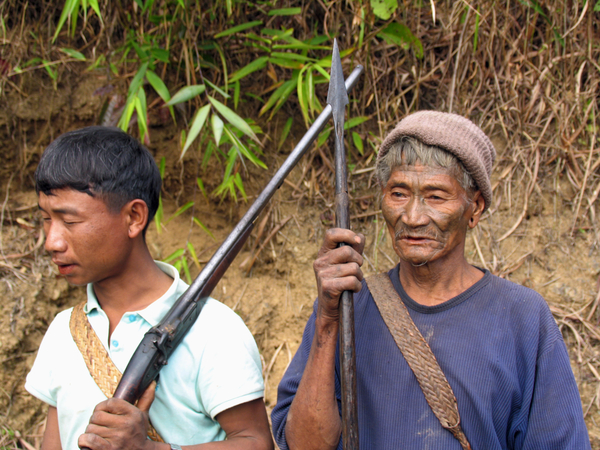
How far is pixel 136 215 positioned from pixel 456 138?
1.10 metres

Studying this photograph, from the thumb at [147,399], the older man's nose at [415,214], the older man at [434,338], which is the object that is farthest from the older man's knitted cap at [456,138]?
the thumb at [147,399]

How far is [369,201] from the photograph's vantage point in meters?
3.32

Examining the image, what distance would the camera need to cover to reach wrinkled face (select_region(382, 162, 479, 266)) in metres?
1.59

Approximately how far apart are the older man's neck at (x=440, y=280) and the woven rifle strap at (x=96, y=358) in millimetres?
965

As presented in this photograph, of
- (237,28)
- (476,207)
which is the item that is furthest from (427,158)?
(237,28)

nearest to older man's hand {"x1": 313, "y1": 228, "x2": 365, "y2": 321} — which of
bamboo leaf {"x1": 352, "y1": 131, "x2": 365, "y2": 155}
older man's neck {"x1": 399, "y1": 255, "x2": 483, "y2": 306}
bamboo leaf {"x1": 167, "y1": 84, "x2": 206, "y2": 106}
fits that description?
older man's neck {"x1": 399, "y1": 255, "x2": 483, "y2": 306}

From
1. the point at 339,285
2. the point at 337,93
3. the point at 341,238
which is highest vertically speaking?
the point at 337,93

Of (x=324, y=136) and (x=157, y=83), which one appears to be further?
(x=324, y=136)

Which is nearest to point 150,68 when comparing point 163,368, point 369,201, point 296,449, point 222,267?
point 369,201

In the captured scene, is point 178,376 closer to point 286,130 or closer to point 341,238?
point 341,238

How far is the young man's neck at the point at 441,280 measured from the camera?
5.43 feet

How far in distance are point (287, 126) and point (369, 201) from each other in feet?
2.45

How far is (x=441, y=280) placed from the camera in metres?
1.66

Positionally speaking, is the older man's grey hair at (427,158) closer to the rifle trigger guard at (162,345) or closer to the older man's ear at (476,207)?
the older man's ear at (476,207)
